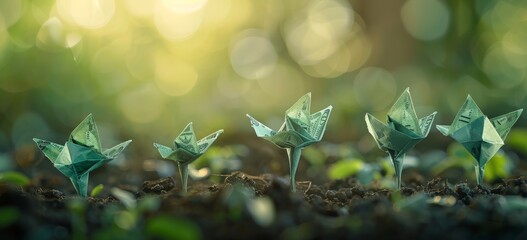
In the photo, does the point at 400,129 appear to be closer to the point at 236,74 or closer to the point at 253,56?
the point at 236,74

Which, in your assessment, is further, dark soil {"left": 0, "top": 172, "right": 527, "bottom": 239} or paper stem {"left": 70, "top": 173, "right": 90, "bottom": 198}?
paper stem {"left": 70, "top": 173, "right": 90, "bottom": 198}

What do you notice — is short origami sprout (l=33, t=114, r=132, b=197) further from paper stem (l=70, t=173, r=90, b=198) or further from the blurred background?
the blurred background

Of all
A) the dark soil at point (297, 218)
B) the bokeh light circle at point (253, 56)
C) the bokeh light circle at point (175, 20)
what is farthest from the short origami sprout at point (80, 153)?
the bokeh light circle at point (253, 56)

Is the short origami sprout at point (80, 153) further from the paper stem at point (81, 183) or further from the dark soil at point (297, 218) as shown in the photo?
the dark soil at point (297, 218)

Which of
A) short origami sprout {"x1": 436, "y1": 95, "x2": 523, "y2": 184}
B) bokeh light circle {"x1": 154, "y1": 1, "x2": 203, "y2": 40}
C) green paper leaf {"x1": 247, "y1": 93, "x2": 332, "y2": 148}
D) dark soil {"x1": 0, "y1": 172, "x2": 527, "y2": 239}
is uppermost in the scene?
bokeh light circle {"x1": 154, "y1": 1, "x2": 203, "y2": 40}

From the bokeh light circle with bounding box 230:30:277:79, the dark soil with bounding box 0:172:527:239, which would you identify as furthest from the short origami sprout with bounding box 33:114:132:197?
the bokeh light circle with bounding box 230:30:277:79

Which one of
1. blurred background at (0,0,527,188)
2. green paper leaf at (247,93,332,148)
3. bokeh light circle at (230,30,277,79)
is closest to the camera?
green paper leaf at (247,93,332,148)
